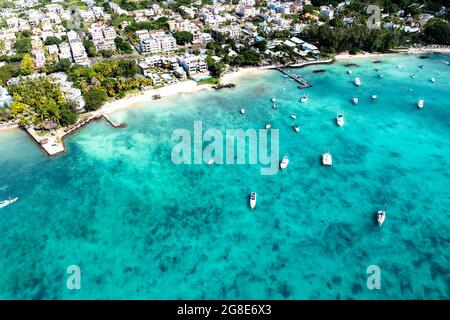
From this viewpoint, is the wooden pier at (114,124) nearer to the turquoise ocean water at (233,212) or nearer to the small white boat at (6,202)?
the turquoise ocean water at (233,212)

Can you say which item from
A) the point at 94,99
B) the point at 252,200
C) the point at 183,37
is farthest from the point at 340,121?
the point at 183,37

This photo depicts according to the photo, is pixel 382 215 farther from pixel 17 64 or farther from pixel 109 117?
pixel 17 64

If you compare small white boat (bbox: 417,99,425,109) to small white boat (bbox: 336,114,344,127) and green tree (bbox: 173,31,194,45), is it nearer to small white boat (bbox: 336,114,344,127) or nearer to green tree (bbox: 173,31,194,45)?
small white boat (bbox: 336,114,344,127)

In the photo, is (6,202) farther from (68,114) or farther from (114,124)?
(114,124)

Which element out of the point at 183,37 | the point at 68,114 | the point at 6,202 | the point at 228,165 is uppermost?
the point at 183,37

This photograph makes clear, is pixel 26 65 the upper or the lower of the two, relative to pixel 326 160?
upper

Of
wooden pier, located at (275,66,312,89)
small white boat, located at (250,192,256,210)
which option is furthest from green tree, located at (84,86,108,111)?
wooden pier, located at (275,66,312,89)
